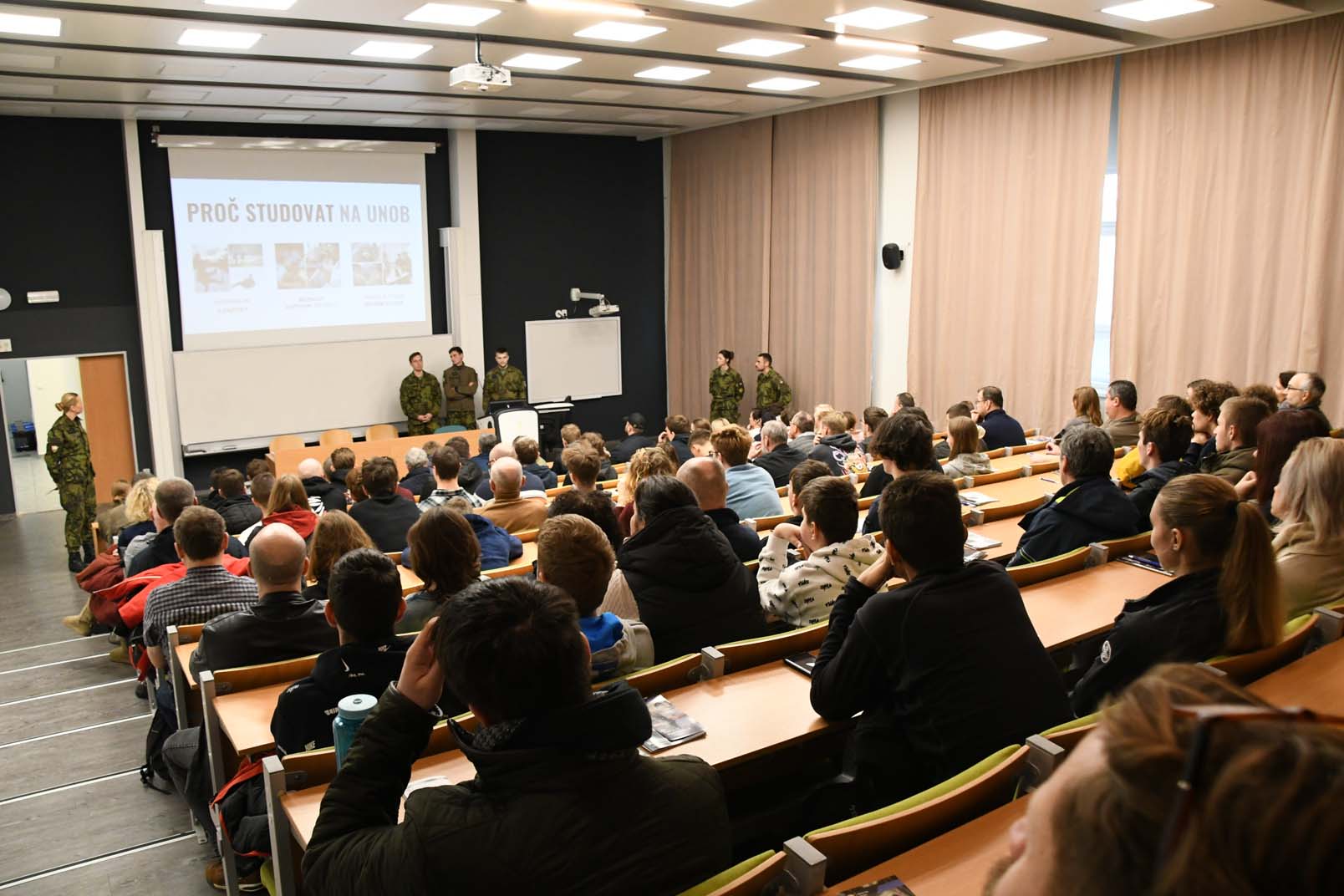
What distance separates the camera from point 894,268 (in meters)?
10.7

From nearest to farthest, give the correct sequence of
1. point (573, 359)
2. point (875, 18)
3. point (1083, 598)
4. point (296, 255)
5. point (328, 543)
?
1. point (1083, 598)
2. point (328, 543)
3. point (875, 18)
4. point (296, 255)
5. point (573, 359)

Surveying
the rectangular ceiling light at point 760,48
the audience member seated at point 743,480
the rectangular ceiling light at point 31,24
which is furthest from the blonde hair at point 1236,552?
the rectangular ceiling light at point 31,24

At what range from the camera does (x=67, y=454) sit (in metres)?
8.48

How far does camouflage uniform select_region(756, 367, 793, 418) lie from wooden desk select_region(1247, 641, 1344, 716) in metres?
9.02

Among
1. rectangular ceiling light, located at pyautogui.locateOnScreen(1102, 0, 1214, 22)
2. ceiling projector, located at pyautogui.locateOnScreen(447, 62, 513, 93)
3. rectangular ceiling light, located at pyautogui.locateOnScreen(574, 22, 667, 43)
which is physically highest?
rectangular ceiling light, located at pyautogui.locateOnScreen(574, 22, 667, 43)

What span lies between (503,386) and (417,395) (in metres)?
1.10

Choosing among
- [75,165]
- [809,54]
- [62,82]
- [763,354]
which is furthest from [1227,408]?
[75,165]

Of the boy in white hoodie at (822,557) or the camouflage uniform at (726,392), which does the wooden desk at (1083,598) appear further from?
the camouflage uniform at (726,392)

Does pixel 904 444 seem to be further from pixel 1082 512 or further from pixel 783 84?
pixel 783 84

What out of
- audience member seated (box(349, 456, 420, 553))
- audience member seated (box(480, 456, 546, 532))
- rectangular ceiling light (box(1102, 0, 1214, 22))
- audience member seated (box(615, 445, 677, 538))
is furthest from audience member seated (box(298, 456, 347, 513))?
rectangular ceiling light (box(1102, 0, 1214, 22))

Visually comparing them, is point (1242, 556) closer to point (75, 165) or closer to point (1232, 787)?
point (1232, 787)

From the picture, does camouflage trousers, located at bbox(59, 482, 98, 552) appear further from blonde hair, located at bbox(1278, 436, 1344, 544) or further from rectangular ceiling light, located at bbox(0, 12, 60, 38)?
blonde hair, located at bbox(1278, 436, 1344, 544)

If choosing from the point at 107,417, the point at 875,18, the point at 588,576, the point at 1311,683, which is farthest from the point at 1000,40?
the point at 107,417

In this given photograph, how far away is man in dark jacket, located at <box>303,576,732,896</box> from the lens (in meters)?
1.50
